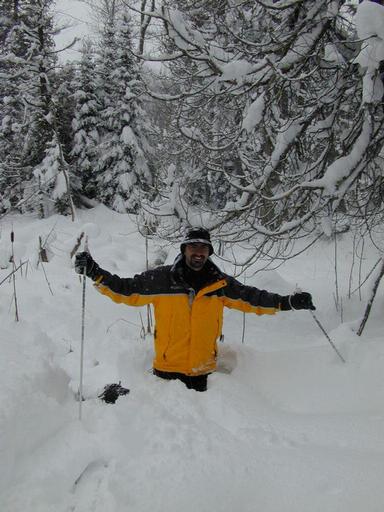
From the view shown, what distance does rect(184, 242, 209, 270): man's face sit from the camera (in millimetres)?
3492

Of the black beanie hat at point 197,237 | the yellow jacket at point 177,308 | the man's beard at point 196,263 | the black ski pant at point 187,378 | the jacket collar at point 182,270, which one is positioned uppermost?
the black beanie hat at point 197,237

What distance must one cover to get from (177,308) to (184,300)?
0.29ft

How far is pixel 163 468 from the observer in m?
2.13

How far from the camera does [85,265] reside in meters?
3.26

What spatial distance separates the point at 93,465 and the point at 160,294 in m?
1.55

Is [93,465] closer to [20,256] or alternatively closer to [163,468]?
[163,468]

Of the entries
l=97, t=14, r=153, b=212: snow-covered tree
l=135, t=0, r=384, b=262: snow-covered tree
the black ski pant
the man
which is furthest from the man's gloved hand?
l=97, t=14, r=153, b=212: snow-covered tree

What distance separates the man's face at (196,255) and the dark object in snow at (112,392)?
1.12 m

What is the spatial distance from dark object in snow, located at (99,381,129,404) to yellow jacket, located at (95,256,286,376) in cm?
61

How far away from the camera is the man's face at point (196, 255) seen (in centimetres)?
349

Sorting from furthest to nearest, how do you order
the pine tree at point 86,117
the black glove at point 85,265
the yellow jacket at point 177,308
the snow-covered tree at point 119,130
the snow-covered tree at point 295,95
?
the pine tree at point 86,117
the snow-covered tree at point 119,130
the yellow jacket at point 177,308
the snow-covered tree at point 295,95
the black glove at point 85,265

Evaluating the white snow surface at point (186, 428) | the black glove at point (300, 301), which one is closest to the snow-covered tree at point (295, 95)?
the black glove at point (300, 301)

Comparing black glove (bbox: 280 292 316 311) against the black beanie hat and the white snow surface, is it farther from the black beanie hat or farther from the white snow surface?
the black beanie hat

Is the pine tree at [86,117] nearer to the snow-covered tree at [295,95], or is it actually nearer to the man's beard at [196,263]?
the snow-covered tree at [295,95]
